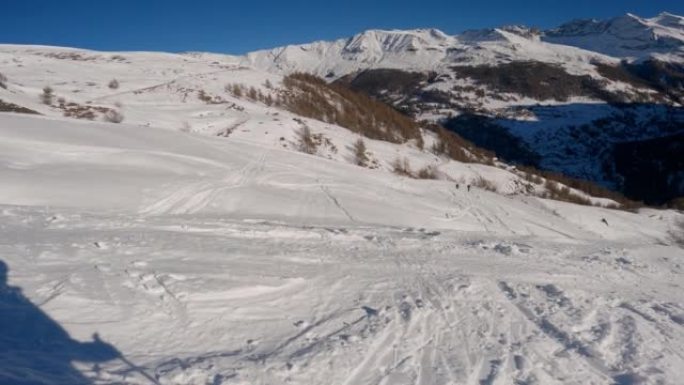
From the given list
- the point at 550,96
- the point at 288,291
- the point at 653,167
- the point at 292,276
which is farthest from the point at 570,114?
the point at 288,291

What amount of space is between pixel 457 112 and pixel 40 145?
102404 mm

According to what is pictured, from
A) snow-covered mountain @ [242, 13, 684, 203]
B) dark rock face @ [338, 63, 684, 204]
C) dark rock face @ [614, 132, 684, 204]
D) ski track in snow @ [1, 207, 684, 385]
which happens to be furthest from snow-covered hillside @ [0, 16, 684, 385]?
dark rock face @ [614, 132, 684, 204]

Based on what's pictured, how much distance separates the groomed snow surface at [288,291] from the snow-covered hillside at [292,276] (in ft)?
0.12

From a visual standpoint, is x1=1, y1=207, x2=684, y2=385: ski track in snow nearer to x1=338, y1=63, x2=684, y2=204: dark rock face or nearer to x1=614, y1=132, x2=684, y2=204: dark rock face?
x1=338, y1=63, x2=684, y2=204: dark rock face

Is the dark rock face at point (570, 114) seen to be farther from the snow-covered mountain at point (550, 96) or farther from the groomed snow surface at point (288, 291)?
the groomed snow surface at point (288, 291)

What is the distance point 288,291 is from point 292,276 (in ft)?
2.11

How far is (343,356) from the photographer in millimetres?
6395

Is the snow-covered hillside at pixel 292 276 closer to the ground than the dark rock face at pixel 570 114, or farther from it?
closer to the ground

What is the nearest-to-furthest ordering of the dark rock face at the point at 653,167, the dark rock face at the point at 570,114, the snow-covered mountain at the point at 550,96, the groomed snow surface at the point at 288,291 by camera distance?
the groomed snow surface at the point at 288,291 < the dark rock face at the point at 653,167 < the dark rock face at the point at 570,114 < the snow-covered mountain at the point at 550,96

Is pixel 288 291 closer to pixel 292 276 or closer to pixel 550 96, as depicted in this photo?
pixel 292 276

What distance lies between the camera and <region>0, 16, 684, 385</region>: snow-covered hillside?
6.23 m

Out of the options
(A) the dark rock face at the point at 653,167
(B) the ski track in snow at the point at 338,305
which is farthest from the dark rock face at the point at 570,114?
(B) the ski track in snow at the point at 338,305

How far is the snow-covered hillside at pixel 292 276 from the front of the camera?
6.23 m

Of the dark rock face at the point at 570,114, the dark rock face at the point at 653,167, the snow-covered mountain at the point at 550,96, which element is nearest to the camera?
the dark rock face at the point at 653,167
